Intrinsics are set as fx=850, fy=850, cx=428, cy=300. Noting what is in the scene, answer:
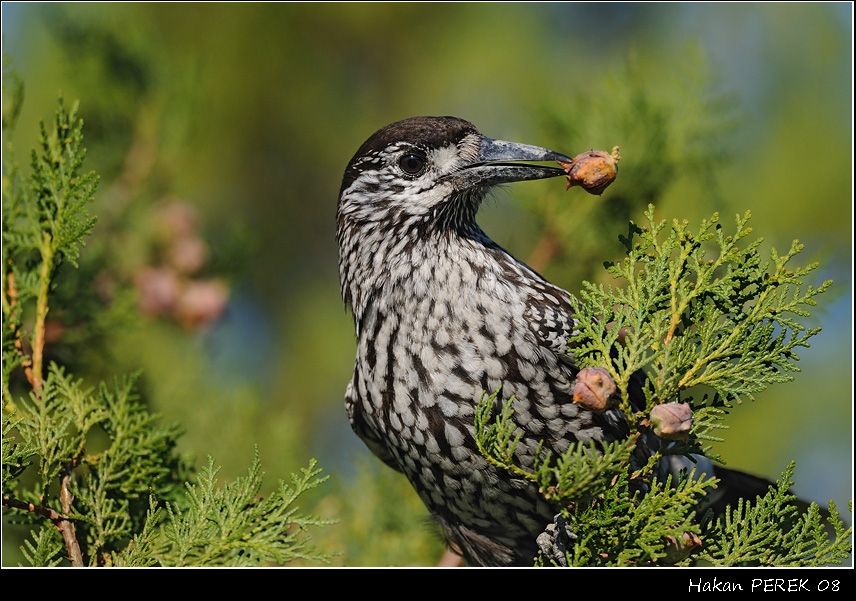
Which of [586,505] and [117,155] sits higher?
[117,155]

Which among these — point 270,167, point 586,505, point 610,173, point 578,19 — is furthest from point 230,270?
point 578,19

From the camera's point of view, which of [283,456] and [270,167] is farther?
[270,167]

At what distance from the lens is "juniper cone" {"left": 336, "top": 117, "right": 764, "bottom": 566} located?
102 inches

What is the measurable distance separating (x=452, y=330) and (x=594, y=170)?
25.8 inches

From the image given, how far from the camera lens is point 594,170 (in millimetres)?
2430

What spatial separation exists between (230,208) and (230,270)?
1.13 metres

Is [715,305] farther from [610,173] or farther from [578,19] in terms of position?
[578,19]

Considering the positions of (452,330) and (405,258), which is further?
(405,258)

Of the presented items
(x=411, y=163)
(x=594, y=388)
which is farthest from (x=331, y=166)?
(x=594, y=388)

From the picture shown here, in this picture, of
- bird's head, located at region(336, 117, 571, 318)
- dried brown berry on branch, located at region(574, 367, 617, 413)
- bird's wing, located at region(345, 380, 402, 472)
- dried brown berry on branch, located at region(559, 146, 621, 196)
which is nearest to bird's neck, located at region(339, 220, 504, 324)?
bird's head, located at region(336, 117, 571, 318)

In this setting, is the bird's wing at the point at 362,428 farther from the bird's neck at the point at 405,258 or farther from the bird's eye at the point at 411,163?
the bird's eye at the point at 411,163

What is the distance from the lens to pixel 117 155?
13.0ft

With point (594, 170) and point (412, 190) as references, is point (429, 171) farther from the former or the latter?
point (594, 170)

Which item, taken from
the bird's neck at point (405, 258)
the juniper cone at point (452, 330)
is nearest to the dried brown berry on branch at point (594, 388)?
the juniper cone at point (452, 330)
